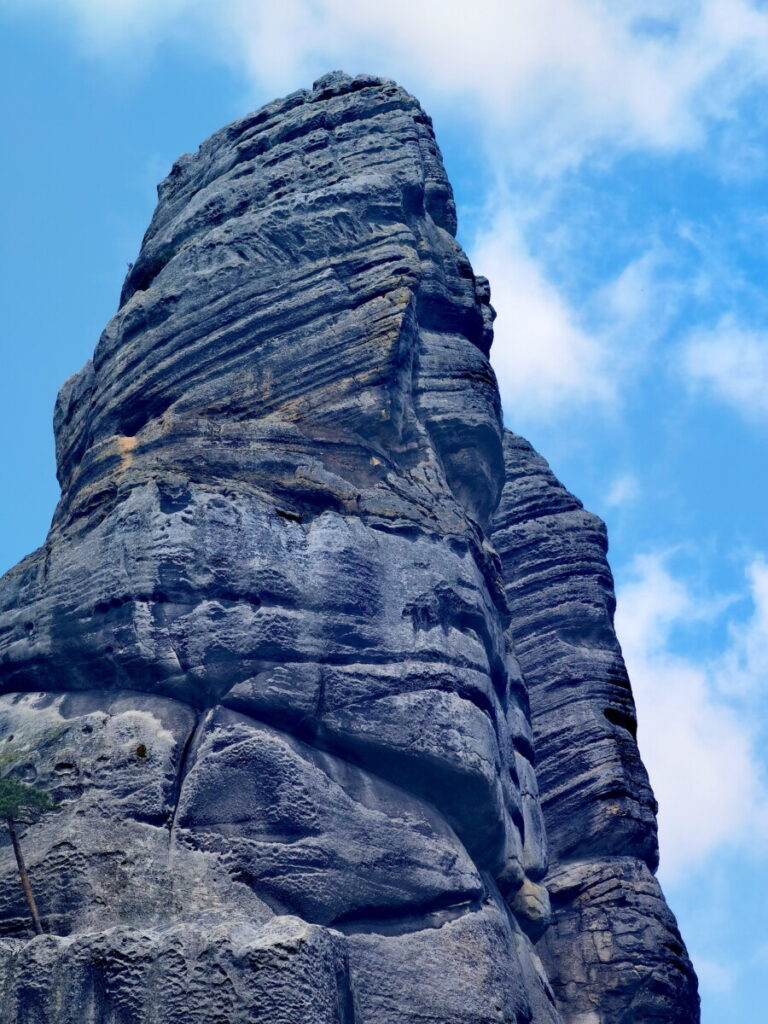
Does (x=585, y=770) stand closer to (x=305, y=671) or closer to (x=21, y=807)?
(x=305, y=671)

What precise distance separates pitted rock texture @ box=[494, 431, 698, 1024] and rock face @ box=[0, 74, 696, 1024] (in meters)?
0.10

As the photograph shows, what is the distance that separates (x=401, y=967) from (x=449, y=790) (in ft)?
13.6

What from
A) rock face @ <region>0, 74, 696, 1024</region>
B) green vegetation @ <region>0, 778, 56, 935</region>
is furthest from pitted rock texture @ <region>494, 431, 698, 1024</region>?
green vegetation @ <region>0, 778, 56, 935</region>

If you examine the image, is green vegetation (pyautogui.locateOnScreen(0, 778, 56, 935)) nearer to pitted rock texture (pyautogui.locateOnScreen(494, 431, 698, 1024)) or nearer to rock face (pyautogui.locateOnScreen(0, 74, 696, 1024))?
rock face (pyautogui.locateOnScreen(0, 74, 696, 1024))

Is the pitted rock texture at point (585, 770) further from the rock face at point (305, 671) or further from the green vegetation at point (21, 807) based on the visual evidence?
the green vegetation at point (21, 807)

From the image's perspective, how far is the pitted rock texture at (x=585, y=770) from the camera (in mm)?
Result: 36188

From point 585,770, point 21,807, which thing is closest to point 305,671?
point 21,807

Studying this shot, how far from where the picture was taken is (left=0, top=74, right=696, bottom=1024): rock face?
82.3 feet

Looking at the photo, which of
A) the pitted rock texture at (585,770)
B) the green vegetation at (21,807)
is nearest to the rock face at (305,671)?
the pitted rock texture at (585,770)

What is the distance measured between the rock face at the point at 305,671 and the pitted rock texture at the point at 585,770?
103 millimetres

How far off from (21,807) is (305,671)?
5.79m

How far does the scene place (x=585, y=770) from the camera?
40.4m

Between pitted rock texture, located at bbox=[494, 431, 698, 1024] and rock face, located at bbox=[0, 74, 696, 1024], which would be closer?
rock face, located at bbox=[0, 74, 696, 1024]

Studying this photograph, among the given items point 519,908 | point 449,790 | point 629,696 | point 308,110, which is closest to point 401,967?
point 449,790
